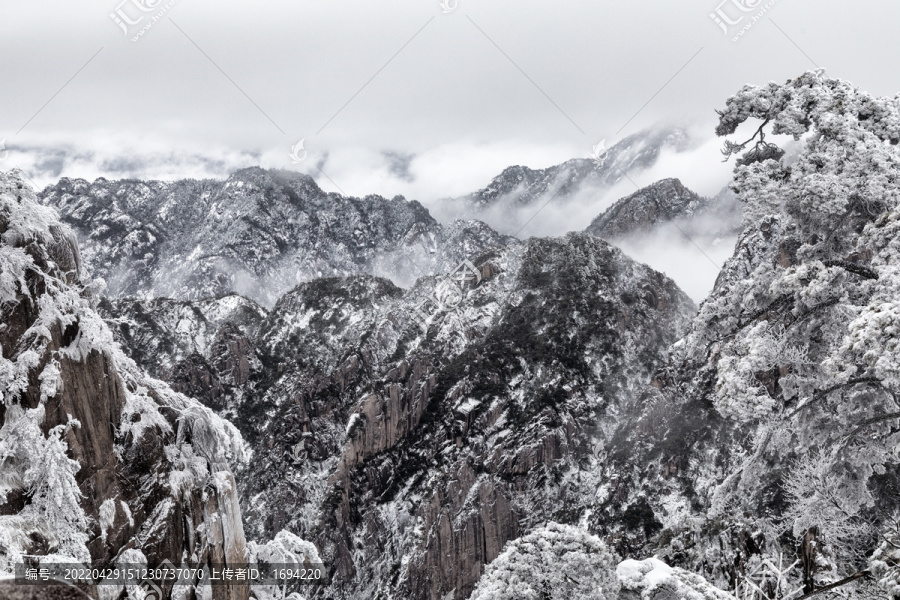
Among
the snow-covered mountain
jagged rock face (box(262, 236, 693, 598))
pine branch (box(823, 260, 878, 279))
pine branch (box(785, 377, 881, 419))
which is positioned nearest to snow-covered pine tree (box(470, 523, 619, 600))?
the snow-covered mountain

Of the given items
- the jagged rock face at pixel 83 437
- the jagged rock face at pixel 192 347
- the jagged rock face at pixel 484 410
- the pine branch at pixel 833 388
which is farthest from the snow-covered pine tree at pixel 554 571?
the jagged rock face at pixel 192 347

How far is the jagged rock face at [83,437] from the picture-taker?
28.9ft

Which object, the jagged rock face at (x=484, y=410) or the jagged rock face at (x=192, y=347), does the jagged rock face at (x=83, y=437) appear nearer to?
the jagged rock face at (x=484, y=410)

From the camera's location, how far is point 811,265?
1213 centimetres

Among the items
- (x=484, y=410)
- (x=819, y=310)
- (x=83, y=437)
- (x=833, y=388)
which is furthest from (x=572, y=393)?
(x=83, y=437)

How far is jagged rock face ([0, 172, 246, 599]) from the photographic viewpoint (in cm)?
880

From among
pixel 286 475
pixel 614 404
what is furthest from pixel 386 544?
pixel 614 404

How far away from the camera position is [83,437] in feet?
33.4

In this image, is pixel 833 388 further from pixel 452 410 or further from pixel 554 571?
pixel 452 410

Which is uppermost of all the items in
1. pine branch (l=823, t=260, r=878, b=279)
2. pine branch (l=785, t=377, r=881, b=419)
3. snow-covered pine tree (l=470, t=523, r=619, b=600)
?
pine branch (l=823, t=260, r=878, b=279)

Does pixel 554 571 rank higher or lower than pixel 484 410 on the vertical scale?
lower

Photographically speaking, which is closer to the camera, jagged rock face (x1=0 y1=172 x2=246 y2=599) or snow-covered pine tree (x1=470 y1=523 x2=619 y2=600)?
jagged rock face (x1=0 y1=172 x2=246 y2=599)

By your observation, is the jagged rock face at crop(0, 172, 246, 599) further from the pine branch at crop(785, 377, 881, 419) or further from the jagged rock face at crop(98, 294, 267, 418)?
the jagged rock face at crop(98, 294, 267, 418)
